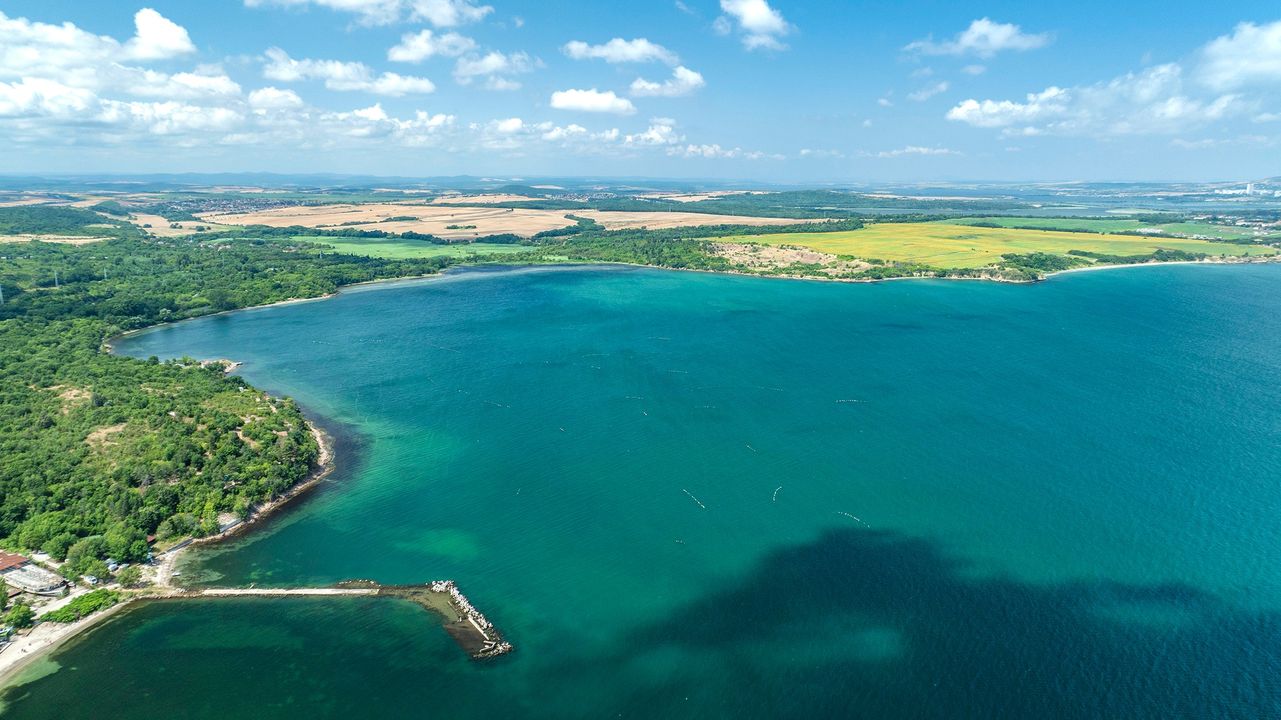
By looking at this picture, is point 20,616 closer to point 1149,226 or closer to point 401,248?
point 401,248

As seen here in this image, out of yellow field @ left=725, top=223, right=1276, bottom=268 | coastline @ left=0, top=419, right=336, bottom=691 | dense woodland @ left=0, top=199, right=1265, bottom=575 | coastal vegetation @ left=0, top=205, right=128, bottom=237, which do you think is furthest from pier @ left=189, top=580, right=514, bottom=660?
coastal vegetation @ left=0, top=205, right=128, bottom=237

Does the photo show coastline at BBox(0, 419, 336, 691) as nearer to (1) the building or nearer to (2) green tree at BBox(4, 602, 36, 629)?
(2) green tree at BBox(4, 602, 36, 629)

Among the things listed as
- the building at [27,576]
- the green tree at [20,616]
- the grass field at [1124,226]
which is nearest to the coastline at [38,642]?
the green tree at [20,616]

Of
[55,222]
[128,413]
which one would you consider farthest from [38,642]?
[55,222]

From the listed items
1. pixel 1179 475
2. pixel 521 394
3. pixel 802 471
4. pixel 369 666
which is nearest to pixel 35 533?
pixel 369 666

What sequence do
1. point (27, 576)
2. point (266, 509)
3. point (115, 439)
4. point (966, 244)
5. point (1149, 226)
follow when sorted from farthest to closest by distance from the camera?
1. point (1149, 226)
2. point (966, 244)
3. point (115, 439)
4. point (266, 509)
5. point (27, 576)

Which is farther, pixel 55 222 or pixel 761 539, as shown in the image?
pixel 55 222
